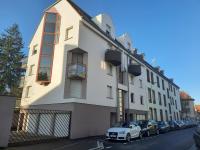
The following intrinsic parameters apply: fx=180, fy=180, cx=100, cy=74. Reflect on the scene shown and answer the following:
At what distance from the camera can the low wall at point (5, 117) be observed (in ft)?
32.2

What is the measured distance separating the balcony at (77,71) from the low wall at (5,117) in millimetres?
7825

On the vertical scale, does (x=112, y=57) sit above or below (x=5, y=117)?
above

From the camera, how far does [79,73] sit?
17.7 meters

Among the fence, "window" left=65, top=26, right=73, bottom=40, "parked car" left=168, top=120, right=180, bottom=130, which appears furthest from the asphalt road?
"parked car" left=168, top=120, right=180, bottom=130

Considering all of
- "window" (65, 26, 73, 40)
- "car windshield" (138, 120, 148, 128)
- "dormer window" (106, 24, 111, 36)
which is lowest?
"car windshield" (138, 120, 148, 128)

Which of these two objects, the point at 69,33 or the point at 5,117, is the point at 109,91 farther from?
the point at 5,117

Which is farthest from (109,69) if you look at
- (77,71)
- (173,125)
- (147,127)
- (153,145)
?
(173,125)

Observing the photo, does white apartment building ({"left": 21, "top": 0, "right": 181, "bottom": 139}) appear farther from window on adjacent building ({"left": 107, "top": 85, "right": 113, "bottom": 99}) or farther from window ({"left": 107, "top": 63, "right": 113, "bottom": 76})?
window ({"left": 107, "top": 63, "right": 113, "bottom": 76})

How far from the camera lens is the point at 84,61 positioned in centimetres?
1911

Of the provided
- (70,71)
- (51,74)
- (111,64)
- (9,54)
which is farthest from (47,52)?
(9,54)

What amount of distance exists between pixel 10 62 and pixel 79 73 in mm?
17256

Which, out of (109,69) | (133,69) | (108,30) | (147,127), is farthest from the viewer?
(133,69)

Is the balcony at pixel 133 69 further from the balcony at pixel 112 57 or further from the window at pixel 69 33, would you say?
the window at pixel 69 33

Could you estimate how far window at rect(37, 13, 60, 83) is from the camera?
1986 cm
